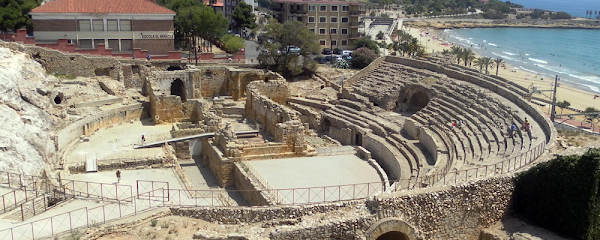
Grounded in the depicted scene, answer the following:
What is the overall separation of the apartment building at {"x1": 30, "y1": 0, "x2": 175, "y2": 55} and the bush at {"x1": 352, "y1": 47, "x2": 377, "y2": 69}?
613 inches

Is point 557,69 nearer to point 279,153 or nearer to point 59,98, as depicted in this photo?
point 279,153

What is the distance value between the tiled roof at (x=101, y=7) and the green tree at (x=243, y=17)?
2241 cm

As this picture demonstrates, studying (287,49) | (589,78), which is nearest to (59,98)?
(287,49)

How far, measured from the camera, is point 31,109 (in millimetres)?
29422

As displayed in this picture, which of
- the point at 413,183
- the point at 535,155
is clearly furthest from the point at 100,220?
the point at 535,155

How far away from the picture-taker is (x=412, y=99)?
40688mm

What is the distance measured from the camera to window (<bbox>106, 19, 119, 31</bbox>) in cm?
4741

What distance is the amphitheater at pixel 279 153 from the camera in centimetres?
1828

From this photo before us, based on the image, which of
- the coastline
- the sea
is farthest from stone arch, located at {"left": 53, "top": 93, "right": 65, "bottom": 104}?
the coastline

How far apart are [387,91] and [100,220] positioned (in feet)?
82.0

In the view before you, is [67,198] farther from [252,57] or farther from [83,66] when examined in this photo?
[252,57]

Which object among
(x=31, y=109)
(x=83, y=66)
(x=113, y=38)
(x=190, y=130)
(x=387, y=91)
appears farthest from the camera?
(x=113, y=38)

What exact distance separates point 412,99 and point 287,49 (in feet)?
41.5

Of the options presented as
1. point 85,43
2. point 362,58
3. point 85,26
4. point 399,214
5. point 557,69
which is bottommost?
point 399,214
